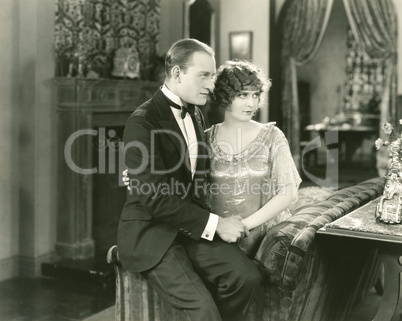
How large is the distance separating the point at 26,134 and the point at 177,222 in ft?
8.51

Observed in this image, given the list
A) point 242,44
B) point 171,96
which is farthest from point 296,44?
point 171,96

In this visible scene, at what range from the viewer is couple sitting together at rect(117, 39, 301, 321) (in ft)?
8.00

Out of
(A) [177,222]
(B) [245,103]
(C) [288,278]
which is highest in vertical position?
(B) [245,103]

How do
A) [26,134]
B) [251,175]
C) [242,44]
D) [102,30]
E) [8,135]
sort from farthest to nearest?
[242,44], [102,30], [26,134], [8,135], [251,175]

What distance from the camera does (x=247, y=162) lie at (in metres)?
2.83

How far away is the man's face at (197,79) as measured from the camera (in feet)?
8.36

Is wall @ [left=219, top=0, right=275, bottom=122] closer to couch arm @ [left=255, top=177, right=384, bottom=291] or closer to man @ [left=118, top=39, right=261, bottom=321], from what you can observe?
couch arm @ [left=255, top=177, right=384, bottom=291]

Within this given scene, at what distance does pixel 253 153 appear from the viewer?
2820 mm

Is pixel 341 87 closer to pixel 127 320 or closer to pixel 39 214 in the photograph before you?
pixel 39 214

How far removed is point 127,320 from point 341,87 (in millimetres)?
9861

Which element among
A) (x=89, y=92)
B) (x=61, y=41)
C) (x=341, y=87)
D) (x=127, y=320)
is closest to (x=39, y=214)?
(x=89, y=92)

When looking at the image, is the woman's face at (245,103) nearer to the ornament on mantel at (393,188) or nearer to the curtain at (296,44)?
the ornament on mantel at (393,188)

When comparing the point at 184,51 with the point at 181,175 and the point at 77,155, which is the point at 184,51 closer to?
the point at 181,175

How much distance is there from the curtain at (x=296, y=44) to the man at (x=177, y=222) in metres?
6.59
